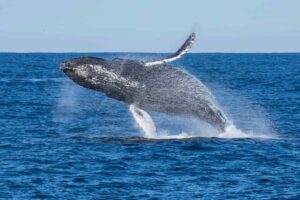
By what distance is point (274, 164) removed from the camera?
2447 cm

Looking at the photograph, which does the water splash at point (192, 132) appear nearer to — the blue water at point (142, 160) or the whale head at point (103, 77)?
the blue water at point (142, 160)

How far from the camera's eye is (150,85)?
86.3 ft

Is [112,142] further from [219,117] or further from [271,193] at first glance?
[271,193]

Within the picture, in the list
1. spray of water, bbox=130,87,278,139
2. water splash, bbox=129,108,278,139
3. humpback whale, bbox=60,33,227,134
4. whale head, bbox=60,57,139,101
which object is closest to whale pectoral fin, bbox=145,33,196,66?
humpback whale, bbox=60,33,227,134

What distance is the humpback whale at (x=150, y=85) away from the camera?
26.1m

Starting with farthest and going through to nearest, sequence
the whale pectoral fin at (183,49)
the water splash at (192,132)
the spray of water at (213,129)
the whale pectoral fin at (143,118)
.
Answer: the spray of water at (213,129), the water splash at (192,132), the whale pectoral fin at (143,118), the whale pectoral fin at (183,49)

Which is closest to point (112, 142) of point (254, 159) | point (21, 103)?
point (254, 159)

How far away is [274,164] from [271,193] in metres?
3.31

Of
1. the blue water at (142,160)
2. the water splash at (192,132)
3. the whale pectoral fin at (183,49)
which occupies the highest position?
the whale pectoral fin at (183,49)

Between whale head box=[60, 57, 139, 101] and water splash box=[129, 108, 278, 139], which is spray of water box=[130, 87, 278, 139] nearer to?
water splash box=[129, 108, 278, 139]

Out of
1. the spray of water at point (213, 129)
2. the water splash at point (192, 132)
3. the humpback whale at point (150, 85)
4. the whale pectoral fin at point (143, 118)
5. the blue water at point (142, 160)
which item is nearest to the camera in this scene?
the blue water at point (142, 160)

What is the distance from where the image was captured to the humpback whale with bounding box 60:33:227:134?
26062mm

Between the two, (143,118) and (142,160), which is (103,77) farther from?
(142,160)

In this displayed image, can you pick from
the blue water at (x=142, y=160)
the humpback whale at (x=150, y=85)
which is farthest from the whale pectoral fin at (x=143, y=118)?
the blue water at (x=142, y=160)
